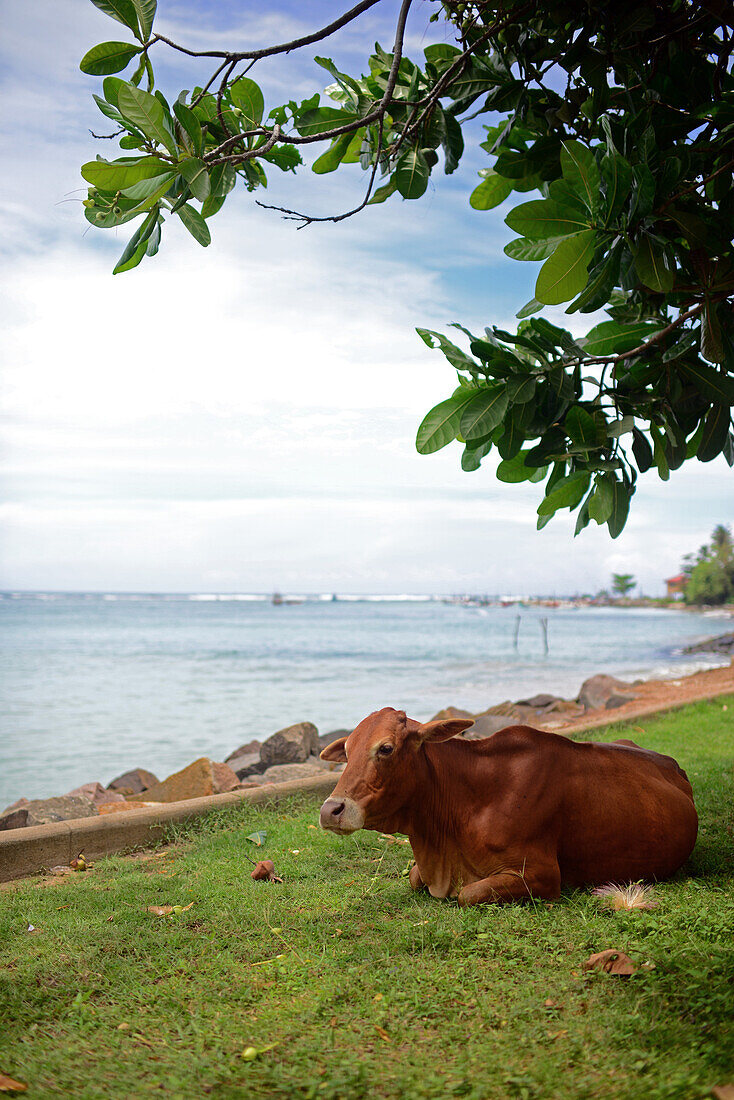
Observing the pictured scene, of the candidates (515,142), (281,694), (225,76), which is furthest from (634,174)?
(281,694)

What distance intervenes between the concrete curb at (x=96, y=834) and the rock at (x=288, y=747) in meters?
2.71

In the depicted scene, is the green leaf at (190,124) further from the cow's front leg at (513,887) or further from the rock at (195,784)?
the rock at (195,784)

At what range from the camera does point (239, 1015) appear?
2730 mm

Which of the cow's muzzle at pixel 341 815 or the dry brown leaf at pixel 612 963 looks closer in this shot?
the dry brown leaf at pixel 612 963

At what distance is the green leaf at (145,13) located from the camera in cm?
288

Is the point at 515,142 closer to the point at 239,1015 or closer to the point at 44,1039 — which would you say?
the point at 239,1015

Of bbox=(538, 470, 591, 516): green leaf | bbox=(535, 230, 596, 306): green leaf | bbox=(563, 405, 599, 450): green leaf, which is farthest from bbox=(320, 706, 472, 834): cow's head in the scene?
bbox=(535, 230, 596, 306): green leaf

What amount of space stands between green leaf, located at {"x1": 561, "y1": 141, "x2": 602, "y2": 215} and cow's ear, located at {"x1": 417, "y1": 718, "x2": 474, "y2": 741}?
2.23 metres

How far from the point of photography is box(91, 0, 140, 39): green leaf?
284 cm

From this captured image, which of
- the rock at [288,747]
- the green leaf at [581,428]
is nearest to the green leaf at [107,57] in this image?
the green leaf at [581,428]

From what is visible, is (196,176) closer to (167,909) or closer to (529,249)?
(529,249)

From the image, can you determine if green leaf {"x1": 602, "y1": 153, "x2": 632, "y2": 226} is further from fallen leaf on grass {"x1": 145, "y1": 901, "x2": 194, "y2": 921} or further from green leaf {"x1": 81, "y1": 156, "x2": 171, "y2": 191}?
fallen leaf on grass {"x1": 145, "y1": 901, "x2": 194, "y2": 921}

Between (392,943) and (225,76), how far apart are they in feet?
11.9

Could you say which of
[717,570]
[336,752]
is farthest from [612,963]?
[717,570]
